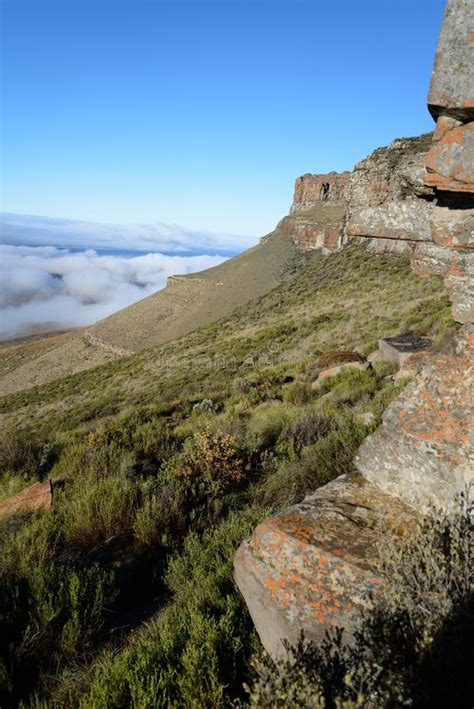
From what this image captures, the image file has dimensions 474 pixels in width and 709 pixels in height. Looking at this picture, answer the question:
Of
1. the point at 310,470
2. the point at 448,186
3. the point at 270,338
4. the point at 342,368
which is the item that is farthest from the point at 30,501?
the point at 270,338

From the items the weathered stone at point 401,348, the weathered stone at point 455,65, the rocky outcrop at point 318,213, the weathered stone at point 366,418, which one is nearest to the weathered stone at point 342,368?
the weathered stone at point 401,348

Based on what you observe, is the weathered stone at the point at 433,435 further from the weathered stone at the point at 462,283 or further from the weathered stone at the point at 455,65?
the weathered stone at the point at 455,65

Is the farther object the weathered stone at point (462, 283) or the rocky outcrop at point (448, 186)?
the weathered stone at point (462, 283)

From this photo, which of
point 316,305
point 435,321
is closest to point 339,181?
point 316,305

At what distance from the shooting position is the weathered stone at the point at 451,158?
2.87 m

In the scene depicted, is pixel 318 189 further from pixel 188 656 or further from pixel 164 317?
pixel 188 656

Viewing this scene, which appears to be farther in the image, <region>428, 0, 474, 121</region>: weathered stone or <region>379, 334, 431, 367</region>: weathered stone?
<region>379, 334, 431, 367</region>: weathered stone

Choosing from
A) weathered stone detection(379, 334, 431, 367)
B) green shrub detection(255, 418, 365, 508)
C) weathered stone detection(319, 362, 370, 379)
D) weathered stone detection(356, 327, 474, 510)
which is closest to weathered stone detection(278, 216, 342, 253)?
weathered stone detection(379, 334, 431, 367)

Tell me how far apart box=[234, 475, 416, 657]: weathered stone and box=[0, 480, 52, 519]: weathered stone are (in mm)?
3328

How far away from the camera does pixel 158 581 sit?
3.87 meters

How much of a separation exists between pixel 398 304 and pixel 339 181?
225 ft

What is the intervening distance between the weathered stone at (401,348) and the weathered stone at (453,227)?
7.32 meters

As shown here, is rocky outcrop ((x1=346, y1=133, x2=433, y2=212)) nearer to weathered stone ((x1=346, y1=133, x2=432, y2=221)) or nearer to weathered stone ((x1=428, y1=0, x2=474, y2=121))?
weathered stone ((x1=346, y1=133, x2=432, y2=221))

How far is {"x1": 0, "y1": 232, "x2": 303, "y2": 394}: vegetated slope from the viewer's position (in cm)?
4634
